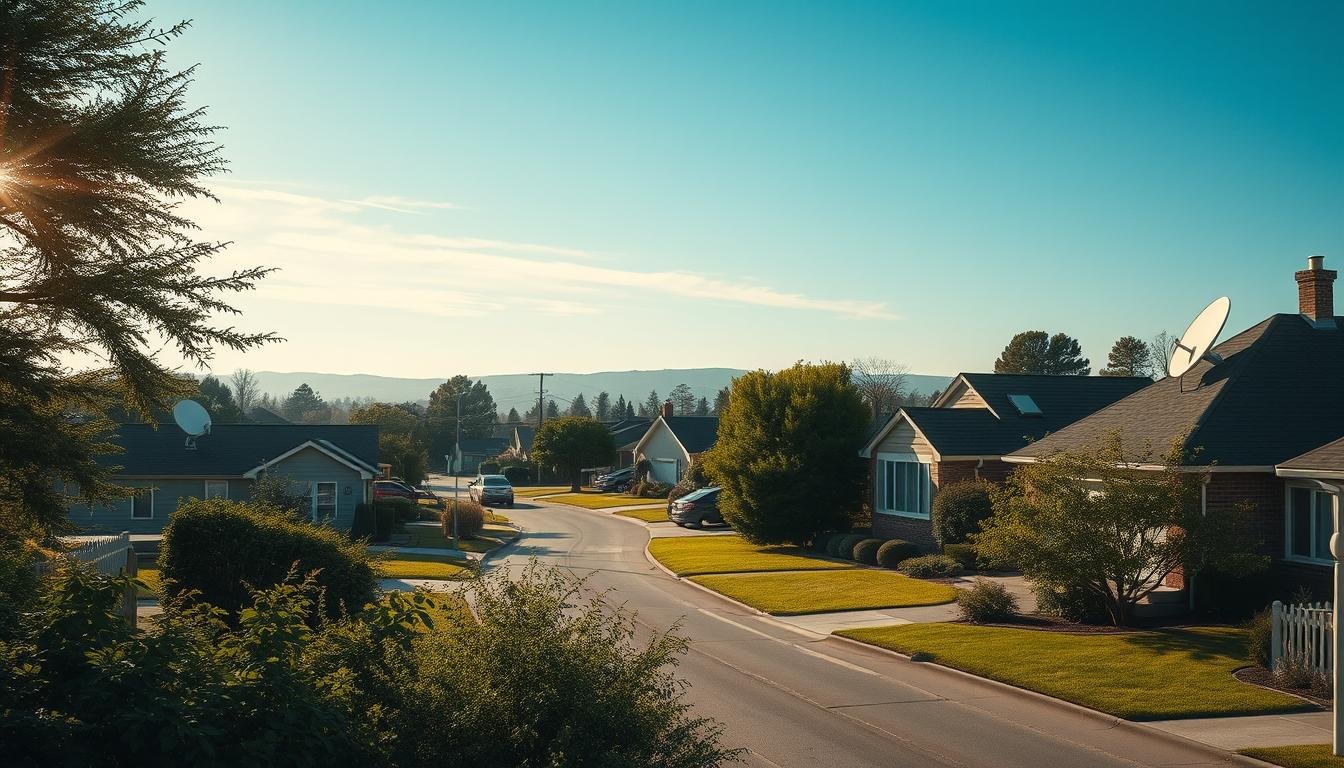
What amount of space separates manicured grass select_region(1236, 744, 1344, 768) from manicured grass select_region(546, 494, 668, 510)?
48.7 meters

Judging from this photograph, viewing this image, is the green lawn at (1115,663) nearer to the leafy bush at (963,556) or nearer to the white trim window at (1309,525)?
the white trim window at (1309,525)

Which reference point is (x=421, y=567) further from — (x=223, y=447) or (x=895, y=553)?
(x=223, y=447)

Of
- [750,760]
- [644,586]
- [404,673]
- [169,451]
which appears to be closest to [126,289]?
[404,673]

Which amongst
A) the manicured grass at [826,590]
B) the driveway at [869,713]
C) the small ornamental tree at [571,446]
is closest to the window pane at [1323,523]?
the manicured grass at [826,590]

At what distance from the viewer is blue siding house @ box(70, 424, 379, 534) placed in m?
40.1

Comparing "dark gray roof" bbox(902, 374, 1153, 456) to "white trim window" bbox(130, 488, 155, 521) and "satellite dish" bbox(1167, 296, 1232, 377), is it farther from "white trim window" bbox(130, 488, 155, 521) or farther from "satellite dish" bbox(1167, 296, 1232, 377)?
"white trim window" bbox(130, 488, 155, 521)

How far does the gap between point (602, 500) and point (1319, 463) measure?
165 ft

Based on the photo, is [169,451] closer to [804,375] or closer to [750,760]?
[804,375]

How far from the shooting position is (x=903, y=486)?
112ft

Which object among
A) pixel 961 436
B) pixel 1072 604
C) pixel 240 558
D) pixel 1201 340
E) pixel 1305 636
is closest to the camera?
pixel 1305 636

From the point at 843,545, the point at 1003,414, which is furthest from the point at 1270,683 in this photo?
the point at 1003,414

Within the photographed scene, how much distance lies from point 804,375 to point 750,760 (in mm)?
25833

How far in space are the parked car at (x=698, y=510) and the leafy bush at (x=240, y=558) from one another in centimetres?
2945

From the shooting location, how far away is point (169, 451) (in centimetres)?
4159
